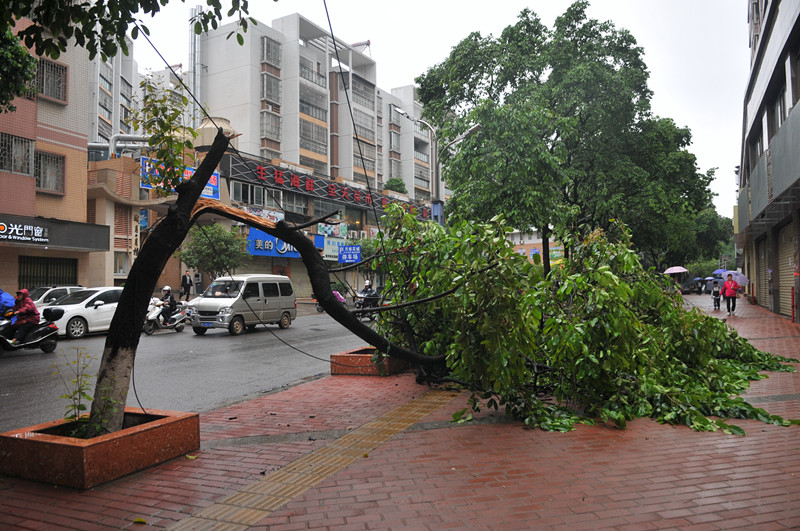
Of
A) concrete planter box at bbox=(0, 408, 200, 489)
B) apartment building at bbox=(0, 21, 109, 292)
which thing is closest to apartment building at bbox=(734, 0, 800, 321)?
concrete planter box at bbox=(0, 408, 200, 489)

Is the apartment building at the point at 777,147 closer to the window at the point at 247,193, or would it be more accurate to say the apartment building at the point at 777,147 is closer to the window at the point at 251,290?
the window at the point at 251,290

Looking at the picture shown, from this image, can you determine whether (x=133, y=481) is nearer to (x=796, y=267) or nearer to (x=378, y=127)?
(x=796, y=267)

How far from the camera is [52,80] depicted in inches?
907

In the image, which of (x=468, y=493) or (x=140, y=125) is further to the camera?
(x=140, y=125)

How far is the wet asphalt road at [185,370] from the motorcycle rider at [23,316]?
1.78 ft

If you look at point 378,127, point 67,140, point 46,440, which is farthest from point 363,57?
point 46,440

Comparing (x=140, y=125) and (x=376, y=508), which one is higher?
(x=140, y=125)

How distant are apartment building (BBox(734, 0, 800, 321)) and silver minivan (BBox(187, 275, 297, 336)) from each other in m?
15.1

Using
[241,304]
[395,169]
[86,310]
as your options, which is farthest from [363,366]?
[395,169]

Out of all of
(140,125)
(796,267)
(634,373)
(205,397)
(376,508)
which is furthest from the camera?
(796,267)

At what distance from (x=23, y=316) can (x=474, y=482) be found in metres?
12.0

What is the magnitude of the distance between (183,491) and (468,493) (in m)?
2.14

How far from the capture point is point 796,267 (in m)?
17.5

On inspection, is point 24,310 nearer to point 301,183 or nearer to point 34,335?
point 34,335
